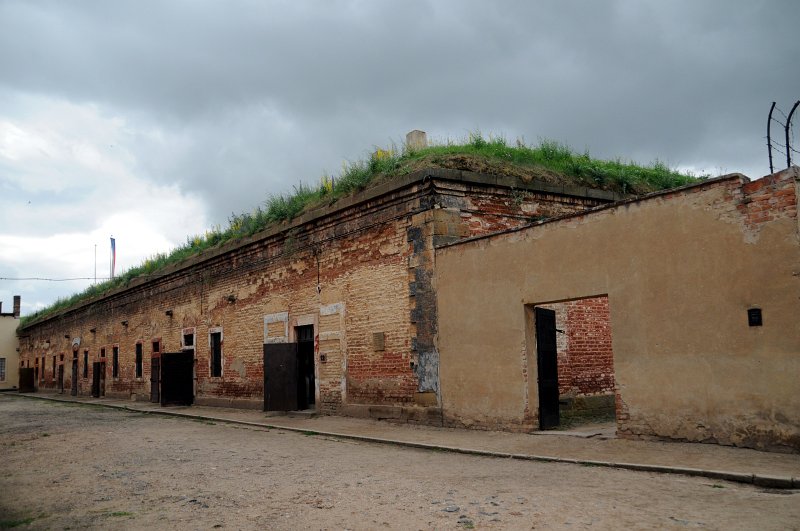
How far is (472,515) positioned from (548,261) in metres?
5.23

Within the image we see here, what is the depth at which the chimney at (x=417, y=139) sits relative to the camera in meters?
15.3

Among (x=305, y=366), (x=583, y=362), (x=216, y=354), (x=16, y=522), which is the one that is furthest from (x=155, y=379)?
(x=16, y=522)

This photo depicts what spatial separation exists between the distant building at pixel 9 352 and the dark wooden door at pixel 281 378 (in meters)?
41.1

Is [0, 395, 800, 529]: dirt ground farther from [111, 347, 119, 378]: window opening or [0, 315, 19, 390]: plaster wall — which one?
[0, 315, 19, 390]: plaster wall

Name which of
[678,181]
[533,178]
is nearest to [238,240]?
[533,178]

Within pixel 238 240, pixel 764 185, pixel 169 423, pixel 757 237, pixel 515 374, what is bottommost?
pixel 169 423

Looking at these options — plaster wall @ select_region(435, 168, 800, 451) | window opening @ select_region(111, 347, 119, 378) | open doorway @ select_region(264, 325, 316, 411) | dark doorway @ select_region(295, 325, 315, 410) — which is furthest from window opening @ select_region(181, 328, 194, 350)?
plaster wall @ select_region(435, 168, 800, 451)

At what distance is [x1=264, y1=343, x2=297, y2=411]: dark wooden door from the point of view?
603 inches

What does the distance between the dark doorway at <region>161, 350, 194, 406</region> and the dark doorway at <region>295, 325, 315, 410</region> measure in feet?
21.1

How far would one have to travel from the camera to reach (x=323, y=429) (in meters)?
11.9

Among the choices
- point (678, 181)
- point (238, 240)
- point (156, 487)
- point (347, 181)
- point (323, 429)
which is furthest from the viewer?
point (238, 240)

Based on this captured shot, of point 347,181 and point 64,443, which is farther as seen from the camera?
point 347,181

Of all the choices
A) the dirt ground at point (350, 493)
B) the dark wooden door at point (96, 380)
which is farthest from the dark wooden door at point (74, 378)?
the dirt ground at point (350, 493)

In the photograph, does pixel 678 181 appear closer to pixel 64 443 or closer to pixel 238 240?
pixel 238 240
